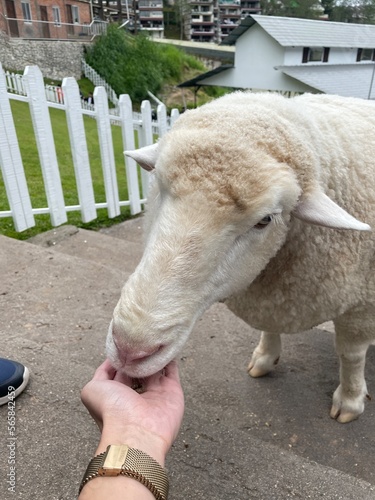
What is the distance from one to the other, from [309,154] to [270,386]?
54.6 inches

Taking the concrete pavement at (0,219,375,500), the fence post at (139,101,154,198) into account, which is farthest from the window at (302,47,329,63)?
the concrete pavement at (0,219,375,500)

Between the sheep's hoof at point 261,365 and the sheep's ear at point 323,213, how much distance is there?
1.17 metres

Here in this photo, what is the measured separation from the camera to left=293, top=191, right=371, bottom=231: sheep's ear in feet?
3.94

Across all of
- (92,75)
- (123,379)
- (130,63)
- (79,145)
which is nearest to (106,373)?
(123,379)

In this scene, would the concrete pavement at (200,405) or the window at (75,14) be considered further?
the window at (75,14)

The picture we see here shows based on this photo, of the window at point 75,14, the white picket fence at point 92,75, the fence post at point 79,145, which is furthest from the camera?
the window at point 75,14

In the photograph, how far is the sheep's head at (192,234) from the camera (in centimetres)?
107

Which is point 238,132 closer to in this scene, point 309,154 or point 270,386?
point 309,154

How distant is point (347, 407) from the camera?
2.01 meters

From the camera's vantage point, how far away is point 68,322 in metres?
2.32

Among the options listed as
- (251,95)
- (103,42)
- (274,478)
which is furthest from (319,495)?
(103,42)

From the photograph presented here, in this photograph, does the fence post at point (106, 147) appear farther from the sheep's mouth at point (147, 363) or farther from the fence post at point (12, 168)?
the sheep's mouth at point (147, 363)

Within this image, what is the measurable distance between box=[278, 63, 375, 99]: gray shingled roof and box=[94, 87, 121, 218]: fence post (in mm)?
11478

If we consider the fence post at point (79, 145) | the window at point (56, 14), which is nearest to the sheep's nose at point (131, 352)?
the fence post at point (79, 145)
